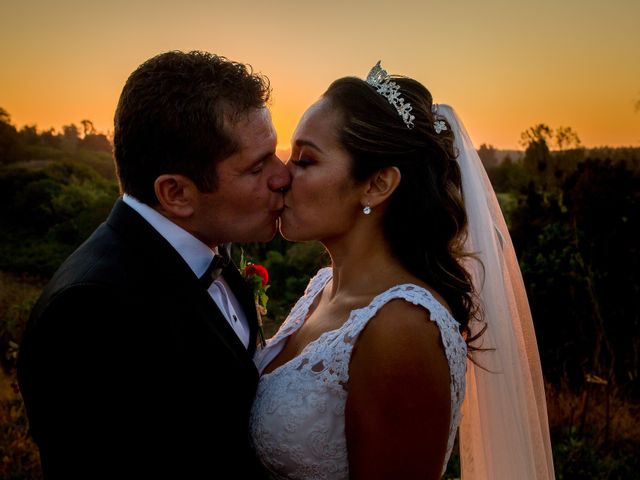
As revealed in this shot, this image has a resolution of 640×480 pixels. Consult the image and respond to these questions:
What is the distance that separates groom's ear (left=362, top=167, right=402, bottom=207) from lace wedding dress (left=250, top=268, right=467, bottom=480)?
1.81 ft

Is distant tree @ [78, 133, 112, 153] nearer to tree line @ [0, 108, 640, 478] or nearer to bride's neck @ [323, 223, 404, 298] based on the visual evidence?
tree line @ [0, 108, 640, 478]

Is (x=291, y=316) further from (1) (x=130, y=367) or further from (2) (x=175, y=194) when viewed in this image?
(1) (x=130, y=367)

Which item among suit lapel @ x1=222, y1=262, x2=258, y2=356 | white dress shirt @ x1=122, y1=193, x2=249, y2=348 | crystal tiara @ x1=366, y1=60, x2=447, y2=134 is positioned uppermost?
crystal tiara @ x1=366, y1=60, x2=447, y2=134

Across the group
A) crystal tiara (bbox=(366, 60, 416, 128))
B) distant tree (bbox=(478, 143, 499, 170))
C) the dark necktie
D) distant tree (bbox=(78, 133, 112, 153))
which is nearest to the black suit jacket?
the dark necktie

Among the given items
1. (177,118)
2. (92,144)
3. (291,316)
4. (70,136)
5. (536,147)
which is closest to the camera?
(177,118)

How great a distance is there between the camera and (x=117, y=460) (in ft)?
7.38

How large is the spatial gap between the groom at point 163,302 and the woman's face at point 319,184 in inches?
4.1

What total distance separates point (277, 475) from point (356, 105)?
2.02 meters

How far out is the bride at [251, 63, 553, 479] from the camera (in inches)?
103

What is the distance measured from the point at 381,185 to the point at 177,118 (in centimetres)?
112

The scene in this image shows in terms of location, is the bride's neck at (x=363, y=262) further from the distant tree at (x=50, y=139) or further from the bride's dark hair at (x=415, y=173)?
the distant tree at (x=50, y=139)

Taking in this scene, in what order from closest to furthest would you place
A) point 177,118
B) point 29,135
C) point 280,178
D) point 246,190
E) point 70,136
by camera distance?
point 177,118 → point 246,190 → point 280,178 → point 29,135 → point 70,136

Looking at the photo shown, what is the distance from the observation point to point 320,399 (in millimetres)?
2805

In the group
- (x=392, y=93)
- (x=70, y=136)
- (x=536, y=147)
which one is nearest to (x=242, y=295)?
(x=392, y=93)
